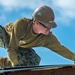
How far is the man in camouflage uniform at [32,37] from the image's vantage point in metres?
5.54

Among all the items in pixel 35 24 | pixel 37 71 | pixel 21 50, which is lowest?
pixel 37 71

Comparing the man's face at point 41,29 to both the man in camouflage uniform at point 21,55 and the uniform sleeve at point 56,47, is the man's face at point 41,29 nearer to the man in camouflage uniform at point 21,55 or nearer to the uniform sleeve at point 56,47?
the uniform sleeve at point 56,47

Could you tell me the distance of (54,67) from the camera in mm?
4715

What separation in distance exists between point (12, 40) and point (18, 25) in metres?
0.26

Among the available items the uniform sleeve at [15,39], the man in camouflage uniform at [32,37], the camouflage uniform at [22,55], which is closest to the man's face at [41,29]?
the man in camouflage uniform at [32,37]

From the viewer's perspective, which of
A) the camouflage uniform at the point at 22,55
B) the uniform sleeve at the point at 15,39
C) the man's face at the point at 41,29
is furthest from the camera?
the camouflage uniform at the point at 22,55

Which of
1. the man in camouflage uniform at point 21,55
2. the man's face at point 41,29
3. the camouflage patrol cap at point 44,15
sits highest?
the camouflage patrol cap at point 44,15

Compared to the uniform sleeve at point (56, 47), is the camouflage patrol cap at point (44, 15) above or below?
above

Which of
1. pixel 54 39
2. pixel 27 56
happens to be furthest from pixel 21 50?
pixel 54 39

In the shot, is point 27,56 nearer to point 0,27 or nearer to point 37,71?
point 0,27

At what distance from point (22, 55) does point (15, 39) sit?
0.51 m

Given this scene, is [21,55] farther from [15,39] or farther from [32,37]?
[15,39]

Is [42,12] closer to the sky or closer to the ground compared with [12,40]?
closer to the sky

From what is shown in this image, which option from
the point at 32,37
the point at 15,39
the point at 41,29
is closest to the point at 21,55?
the point at 32,37
